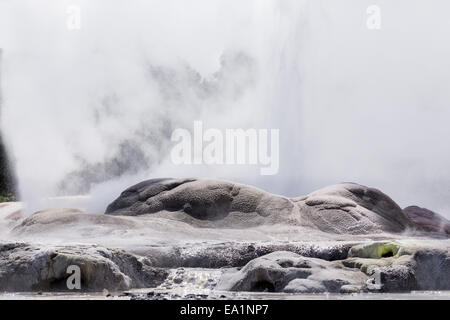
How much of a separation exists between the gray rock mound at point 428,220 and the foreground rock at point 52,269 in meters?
15.6

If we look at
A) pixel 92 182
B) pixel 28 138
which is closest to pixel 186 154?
pixel 92 182

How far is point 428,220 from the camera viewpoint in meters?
29.0

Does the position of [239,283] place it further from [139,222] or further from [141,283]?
[139,222]

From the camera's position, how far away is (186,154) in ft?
120

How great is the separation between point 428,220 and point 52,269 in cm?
1874

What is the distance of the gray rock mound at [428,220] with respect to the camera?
27734mm

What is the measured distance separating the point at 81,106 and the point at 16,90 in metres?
6.37

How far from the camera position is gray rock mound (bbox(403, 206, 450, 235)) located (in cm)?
2773

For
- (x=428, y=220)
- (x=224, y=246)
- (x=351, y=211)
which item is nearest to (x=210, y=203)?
(x=351, y=211)

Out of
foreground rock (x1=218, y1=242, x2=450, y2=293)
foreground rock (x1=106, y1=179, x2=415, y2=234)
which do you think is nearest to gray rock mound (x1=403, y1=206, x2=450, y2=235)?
foreground rock (x1=106, y1=179, x2=415, y2=234)

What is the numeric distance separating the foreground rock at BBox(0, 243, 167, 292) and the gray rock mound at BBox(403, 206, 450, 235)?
51.1 feet

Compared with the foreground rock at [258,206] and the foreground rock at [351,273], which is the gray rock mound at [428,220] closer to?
the foreground rock at [258,206]

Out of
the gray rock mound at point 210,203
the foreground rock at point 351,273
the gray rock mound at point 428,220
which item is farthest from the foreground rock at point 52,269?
the gray rock mound at point 428,220

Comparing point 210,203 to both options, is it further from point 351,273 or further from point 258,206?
point 351,273
